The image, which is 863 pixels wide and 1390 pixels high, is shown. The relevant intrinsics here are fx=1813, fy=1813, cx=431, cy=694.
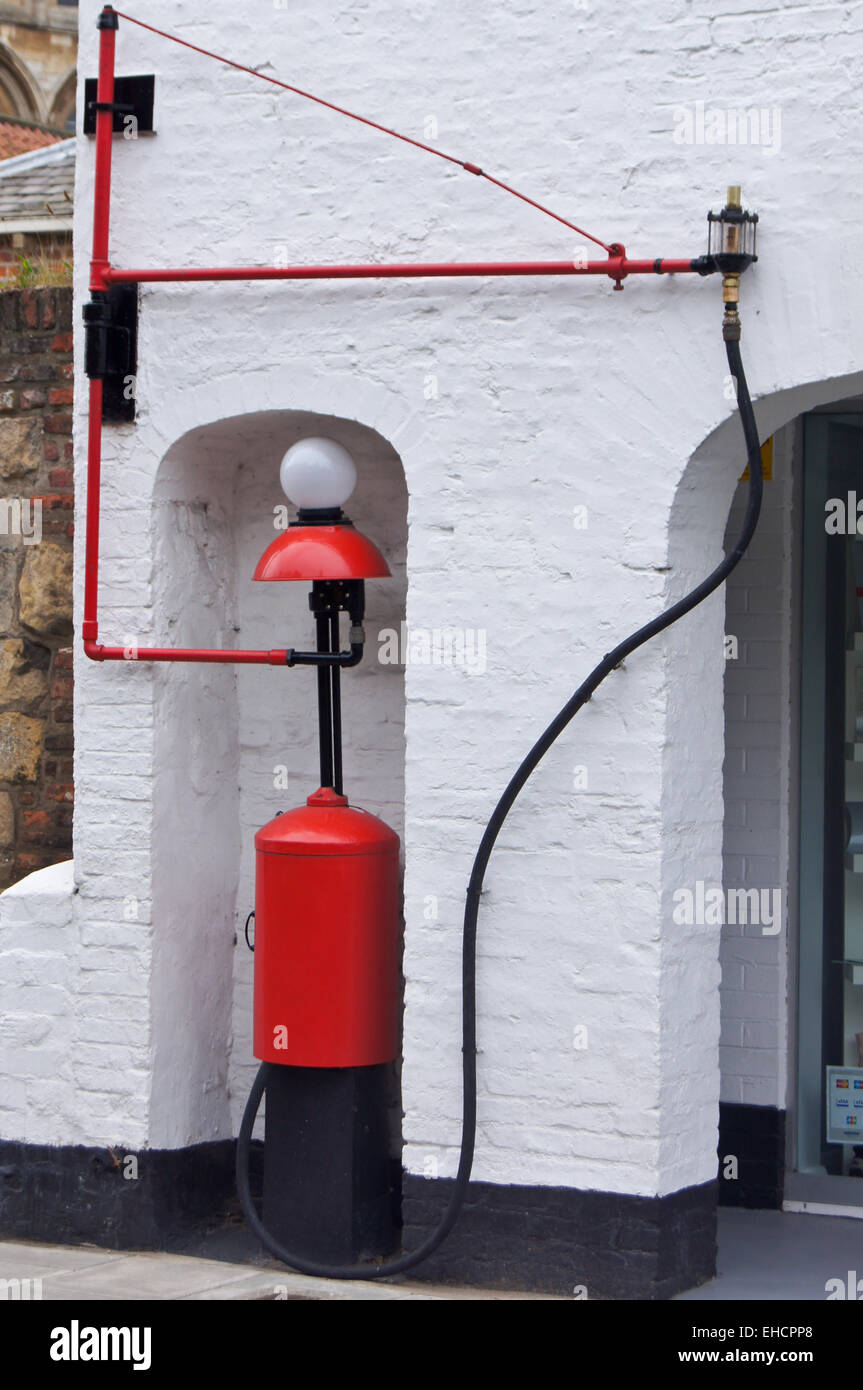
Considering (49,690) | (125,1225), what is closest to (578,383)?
(49,690)

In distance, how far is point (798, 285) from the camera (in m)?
4.88

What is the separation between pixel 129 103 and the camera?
571 cm

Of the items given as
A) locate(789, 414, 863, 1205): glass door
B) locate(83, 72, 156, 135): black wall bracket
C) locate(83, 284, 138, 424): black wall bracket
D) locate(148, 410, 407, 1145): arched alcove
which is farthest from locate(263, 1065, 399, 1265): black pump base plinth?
locate(83, 72, 156, 135): black wall bracket

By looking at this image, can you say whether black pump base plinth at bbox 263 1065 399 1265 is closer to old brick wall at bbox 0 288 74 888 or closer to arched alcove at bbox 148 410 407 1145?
arched alcove at bbox 148 410 407 1145

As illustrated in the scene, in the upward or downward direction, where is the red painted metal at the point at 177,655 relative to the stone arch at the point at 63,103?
downward

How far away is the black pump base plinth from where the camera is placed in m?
5.46

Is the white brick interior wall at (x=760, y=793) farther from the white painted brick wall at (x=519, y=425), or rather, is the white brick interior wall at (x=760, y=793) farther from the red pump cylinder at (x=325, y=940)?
the red pump cylinder at (x=325, y=940)

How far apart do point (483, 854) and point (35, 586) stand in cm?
225

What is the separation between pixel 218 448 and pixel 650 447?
1.56 metres

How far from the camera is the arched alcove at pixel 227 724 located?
18.9 ft

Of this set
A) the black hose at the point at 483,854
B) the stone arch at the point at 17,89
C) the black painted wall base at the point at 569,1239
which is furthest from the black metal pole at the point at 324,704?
the stone arch at the point at 17,89

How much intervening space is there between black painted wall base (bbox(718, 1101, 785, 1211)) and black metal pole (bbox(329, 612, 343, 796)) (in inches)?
71.2

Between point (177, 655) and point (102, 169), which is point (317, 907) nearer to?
point (177, 655)

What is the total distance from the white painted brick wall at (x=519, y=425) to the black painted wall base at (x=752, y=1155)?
2.93 feet
